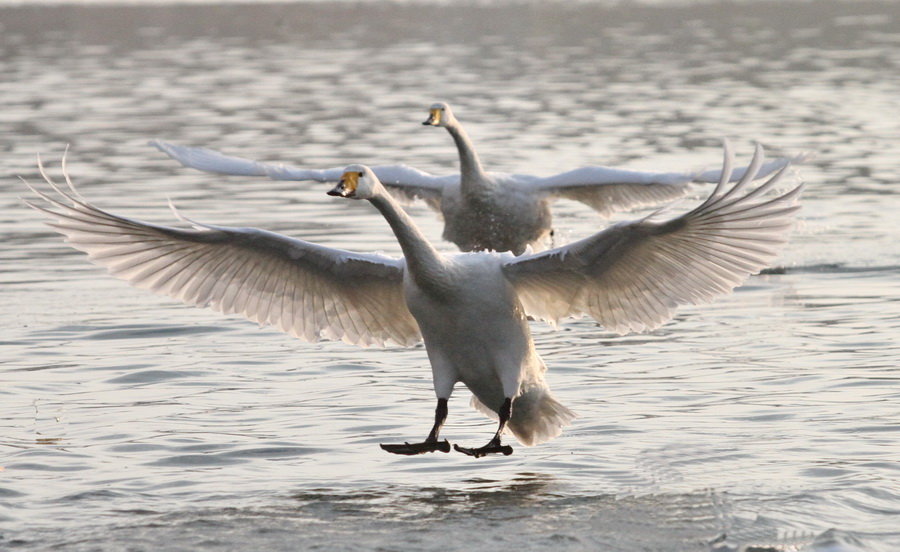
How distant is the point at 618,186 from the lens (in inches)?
565

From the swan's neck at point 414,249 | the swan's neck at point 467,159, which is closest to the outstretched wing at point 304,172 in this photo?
the swan's neck at point 467,159

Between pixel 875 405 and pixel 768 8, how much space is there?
1688 inches

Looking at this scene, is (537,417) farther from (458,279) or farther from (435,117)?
(435,117)

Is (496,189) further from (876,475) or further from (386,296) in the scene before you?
(876,475)

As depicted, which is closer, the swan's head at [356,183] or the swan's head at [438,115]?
the swan's head at [356,183]

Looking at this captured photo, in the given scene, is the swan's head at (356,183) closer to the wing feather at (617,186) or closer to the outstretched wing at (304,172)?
the outstretched wing at (304,172)

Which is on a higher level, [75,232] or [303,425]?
[75,232]

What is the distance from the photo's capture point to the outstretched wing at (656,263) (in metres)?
8.41

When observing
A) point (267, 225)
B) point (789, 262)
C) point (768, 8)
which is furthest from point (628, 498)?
point (768, 8)

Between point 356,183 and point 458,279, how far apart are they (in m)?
0.92

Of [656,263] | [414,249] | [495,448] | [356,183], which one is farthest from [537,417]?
[356,183]

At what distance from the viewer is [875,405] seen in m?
10.4

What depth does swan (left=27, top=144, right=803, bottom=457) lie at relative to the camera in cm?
862

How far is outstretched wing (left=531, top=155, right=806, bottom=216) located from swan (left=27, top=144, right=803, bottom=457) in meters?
4.12
